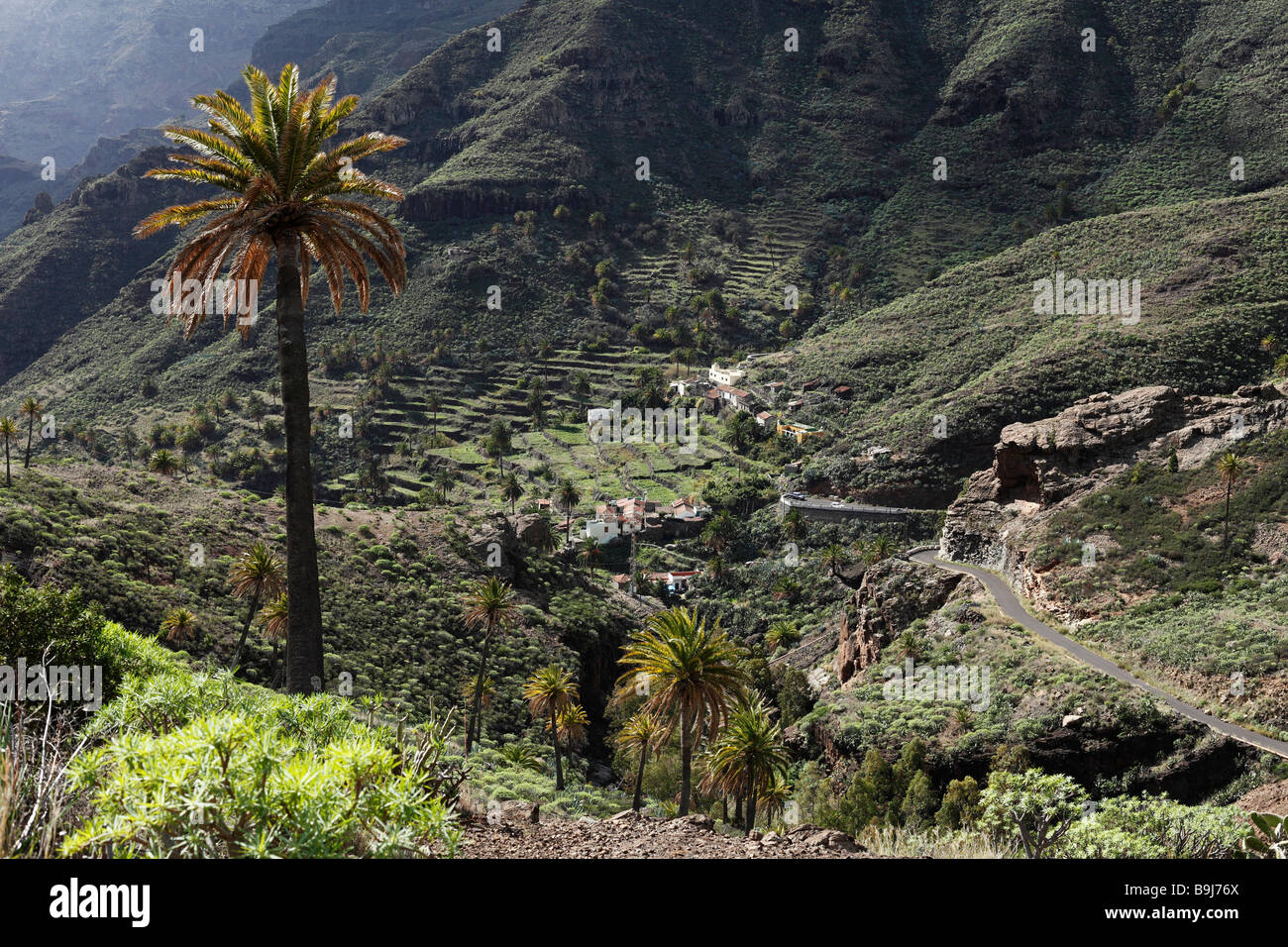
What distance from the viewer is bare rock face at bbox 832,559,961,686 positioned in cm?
4291

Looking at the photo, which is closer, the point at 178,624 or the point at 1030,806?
the point at 1030,806

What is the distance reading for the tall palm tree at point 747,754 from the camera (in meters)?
24.4

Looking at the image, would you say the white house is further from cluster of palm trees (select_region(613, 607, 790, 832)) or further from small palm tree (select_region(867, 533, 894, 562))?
cluster of palm trees (select_region(613, 607, 790, 832))

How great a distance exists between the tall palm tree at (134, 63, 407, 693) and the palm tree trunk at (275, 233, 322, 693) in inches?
0.6

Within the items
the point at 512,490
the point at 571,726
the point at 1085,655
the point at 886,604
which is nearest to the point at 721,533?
the point at 512,490

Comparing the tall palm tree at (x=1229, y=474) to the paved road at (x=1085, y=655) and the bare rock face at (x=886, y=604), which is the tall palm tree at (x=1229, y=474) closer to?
the paved road at (x=1085, y=655)

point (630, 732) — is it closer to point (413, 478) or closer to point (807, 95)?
point (413, 478)

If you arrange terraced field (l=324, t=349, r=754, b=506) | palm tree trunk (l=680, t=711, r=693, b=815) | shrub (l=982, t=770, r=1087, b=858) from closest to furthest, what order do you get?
1. shrub (l=982, t=770, r=1087, b=858)
2. palm tree trunk (l=680, t=711, r=693, b=815)
3. terraced field (l=324, t=349, r=754, b=506)

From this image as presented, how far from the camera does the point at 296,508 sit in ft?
41.5

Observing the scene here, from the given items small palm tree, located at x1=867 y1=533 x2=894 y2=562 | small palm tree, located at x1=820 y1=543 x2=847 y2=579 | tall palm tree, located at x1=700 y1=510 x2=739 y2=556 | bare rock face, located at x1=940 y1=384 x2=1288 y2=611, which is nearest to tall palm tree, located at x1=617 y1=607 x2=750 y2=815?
bare rock face, located at x1=940 y1=384 x2=1288 y2=611

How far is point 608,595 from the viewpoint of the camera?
57562 millimetres

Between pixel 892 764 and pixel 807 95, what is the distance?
165 metres

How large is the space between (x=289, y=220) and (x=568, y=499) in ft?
230

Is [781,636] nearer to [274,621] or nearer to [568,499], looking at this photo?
[568,499]
